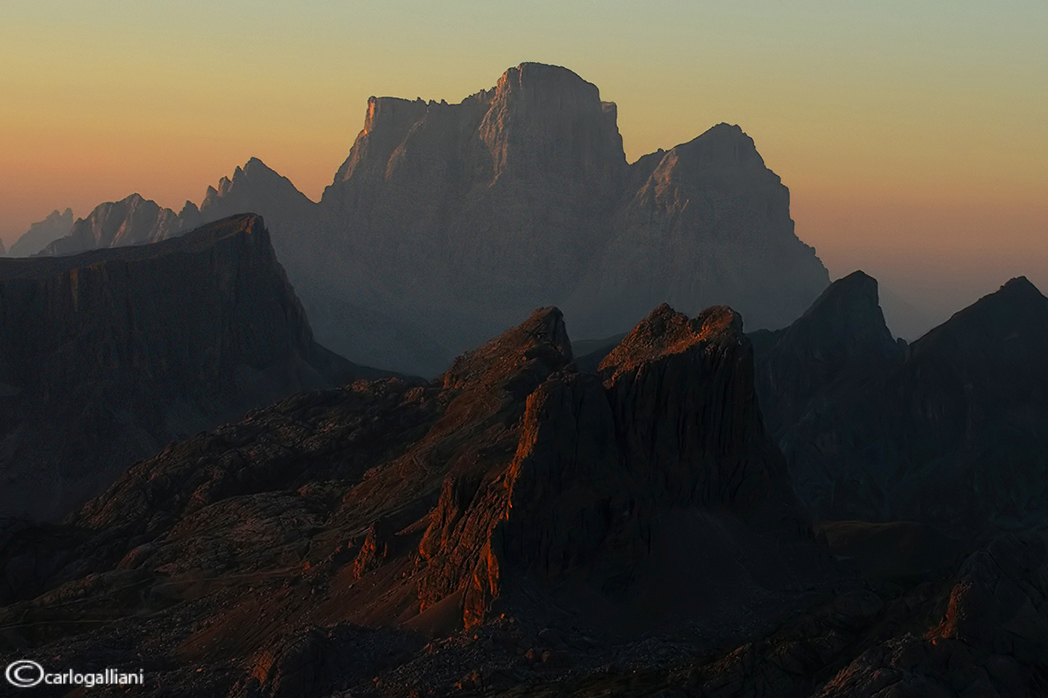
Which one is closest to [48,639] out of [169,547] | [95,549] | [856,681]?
[169,547]

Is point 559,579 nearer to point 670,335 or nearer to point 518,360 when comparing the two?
point 670,335

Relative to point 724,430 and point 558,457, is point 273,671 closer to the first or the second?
point 558,457

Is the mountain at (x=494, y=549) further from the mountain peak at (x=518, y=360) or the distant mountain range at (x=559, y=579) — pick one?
the mountain peak at (x=518, y=360)

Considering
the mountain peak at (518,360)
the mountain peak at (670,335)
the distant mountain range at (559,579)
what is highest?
the mountain peak at (518,360)

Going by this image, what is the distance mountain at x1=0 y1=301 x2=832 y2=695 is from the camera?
119188mm

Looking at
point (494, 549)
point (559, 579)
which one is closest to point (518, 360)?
point (559, 579)

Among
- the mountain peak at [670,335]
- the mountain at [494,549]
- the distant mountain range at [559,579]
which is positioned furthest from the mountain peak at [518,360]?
the mountain peak at [670,335]

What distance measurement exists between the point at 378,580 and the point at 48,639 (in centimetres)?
3545

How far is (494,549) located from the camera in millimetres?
120875

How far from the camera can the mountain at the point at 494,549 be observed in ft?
391

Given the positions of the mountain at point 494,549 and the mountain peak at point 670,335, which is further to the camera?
the mountain peak at point 670,335

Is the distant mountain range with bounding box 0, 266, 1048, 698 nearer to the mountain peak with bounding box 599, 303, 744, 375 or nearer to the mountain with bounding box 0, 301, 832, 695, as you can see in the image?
the mountain with bounding box 0, 301, 832, 695

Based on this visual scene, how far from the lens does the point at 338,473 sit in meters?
177

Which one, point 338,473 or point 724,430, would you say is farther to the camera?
point 338,473
